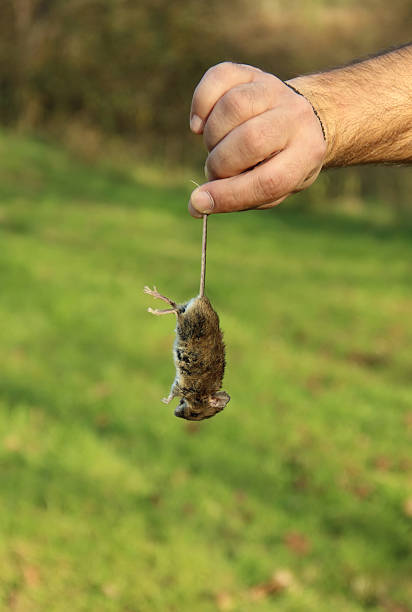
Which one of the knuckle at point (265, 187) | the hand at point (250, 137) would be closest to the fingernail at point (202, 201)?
the hand at point (250, 137)

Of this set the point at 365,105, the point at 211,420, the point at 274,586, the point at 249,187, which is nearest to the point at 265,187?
the point at 249,187

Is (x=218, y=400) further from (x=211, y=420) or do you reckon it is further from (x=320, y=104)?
(x=211, y=420)

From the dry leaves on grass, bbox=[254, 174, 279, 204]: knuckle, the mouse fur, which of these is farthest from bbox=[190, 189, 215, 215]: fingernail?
the dry leaves on grass

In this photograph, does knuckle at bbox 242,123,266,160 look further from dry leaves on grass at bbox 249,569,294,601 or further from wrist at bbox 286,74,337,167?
dry leaves on grass at bbox 249,569,294,601

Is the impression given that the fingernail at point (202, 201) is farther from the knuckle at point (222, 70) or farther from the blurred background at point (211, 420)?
the blurred background at point (211, 420)

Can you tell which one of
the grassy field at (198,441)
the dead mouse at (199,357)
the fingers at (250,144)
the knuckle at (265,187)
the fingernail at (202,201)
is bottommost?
the grassy field at (198,441)

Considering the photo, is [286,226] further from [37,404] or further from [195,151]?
[37,404]
